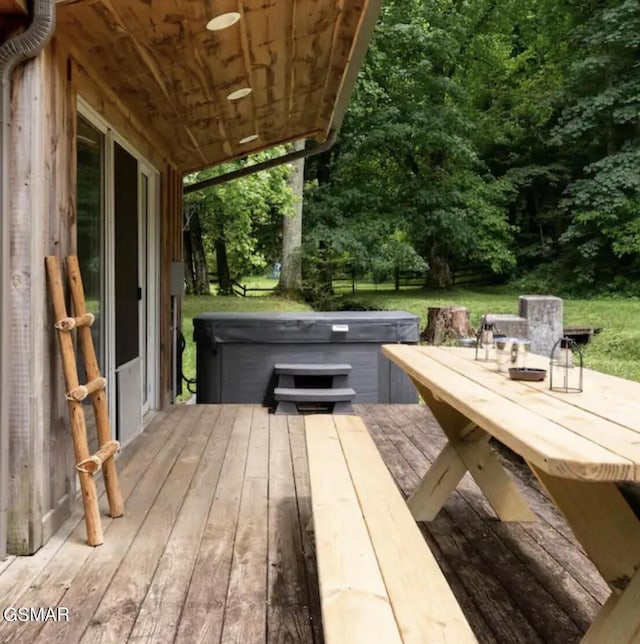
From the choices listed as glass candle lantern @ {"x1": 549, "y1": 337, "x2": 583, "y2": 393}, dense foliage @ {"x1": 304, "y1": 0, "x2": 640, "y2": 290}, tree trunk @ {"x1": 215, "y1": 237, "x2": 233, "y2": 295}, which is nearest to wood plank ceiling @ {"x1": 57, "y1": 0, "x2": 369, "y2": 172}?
glass candle lantern @ {"x1": 549, "y1": 337, "x2": 583, "y2": 393}

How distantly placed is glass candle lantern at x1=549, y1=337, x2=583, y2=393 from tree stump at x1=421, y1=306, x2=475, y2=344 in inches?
214

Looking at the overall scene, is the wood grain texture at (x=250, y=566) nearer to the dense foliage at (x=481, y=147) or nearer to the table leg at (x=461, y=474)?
the table leg at (x=461, y=474)

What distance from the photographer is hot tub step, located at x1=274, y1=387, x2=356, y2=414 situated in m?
5.40

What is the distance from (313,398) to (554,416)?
147 inches

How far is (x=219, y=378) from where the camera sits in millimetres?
5773

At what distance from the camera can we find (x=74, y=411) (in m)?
2.68

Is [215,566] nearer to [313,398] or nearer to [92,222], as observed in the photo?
[92,222]

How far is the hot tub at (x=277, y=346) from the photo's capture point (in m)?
5.64

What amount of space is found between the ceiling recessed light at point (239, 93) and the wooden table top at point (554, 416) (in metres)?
2.18

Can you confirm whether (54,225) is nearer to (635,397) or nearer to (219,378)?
(635,397)

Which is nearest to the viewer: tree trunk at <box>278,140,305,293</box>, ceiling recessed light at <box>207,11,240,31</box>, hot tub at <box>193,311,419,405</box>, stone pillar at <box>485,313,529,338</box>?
ceiling recessed light at <box>207,11,240,31</box>

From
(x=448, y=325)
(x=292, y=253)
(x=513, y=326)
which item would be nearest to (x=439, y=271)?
(x=292, y=253)

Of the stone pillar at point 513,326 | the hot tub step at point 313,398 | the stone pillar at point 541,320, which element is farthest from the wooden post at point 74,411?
the stone pillar at point 541,320

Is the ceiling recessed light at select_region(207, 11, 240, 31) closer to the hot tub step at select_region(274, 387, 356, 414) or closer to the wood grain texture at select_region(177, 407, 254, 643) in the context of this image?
the wood grain texture at select_region(177, 407, 254, 643)
